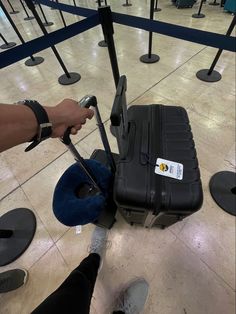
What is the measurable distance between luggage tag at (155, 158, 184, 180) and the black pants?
536mm

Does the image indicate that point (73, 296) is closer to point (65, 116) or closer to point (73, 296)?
point (73, 296)

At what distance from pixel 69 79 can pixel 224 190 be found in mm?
1914

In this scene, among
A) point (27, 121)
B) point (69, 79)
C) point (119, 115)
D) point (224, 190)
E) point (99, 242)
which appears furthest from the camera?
point (69, 79)

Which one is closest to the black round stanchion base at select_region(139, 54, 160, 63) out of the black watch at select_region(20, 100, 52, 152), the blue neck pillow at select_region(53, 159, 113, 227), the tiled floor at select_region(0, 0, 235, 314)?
the tiled floor at select_region(0, 0, 235, 314)

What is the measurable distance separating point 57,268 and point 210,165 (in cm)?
113

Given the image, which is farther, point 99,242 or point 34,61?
point 34,61

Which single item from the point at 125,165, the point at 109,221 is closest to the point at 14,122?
the point at 125,165

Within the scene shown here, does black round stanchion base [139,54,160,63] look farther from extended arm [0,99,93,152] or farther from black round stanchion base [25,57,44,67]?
extended arm [0,99,93,152]

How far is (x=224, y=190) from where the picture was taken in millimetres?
1121

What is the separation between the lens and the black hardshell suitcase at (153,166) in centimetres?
71

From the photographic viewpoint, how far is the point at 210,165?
4.09 feet

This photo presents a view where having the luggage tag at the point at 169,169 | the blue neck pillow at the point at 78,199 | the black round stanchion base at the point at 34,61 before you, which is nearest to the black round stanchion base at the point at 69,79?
the black round stanchion base at the point at 34,61

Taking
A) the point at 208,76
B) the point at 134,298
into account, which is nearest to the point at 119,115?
the point at 134,298

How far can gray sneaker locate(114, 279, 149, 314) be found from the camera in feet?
2.77
